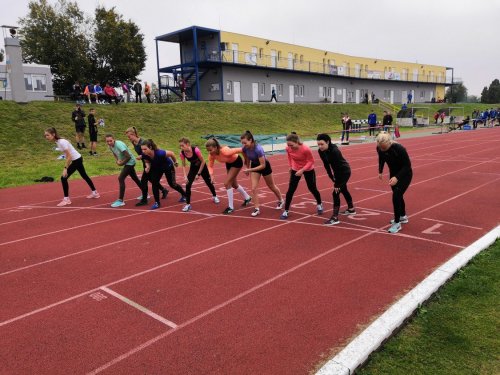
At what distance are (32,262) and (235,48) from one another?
125 ft

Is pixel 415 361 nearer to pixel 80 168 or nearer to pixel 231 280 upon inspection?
pixel 231 280

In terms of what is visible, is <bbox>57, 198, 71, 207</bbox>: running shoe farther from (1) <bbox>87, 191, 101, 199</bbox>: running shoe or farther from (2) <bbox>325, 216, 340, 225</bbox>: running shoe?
(2) <bbox>325, 216, 340, 225</bbox>: running shoe

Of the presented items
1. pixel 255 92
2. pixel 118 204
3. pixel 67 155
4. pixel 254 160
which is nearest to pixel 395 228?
pixel 254 160

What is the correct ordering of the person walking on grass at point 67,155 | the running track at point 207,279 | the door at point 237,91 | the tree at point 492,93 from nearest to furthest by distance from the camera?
the running track at point 207,279
the person walking on grass at point 67,155
the door at point 237,91
the tree at point 492,93

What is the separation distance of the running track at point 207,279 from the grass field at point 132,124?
7.93 metres

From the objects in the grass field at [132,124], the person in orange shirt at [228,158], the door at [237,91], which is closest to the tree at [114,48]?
the door at [237,91]

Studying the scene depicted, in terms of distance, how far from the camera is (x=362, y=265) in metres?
5.40

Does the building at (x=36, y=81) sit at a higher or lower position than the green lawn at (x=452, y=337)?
higher

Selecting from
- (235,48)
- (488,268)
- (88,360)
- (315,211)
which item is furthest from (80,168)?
(235,48)

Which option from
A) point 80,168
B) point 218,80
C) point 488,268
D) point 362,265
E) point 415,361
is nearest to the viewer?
point 415,361

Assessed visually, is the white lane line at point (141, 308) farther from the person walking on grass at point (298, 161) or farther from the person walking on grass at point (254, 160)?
the person walking on grass at point (298, 161)

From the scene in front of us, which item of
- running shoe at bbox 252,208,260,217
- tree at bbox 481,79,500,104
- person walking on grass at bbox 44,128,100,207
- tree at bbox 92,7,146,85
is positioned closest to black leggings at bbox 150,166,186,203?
person walking on grass at bbox 44,128,100,207

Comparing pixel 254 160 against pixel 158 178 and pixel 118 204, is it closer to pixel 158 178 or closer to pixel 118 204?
pixel 158 178

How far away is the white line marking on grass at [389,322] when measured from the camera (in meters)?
3.17
